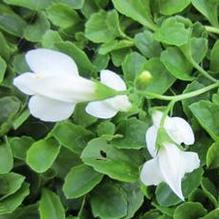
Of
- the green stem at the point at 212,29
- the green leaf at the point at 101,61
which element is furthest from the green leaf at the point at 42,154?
the green stem at the point at 212,29

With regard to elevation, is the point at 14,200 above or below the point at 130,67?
below

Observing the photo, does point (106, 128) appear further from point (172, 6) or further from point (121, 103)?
point (172, 6)

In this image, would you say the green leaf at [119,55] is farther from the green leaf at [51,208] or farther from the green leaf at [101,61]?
the green leaf at [51,208]

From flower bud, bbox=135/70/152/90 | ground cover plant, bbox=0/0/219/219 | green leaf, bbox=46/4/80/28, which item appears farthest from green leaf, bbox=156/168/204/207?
green leaf, bbox=46/4/80/28

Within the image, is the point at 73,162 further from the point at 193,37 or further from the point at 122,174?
the point at 193,37

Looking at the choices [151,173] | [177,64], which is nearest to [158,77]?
[177,64]

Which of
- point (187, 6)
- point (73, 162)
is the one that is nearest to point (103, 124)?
point (73, 162)
